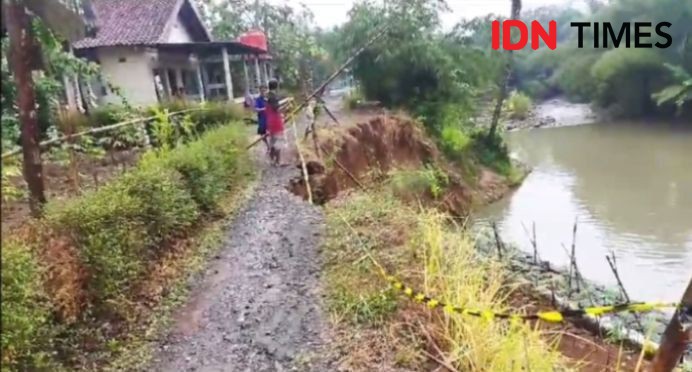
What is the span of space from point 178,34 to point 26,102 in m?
14.2

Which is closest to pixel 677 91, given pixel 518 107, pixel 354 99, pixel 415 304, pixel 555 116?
pixel 518 107

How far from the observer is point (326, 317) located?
5.08 meters

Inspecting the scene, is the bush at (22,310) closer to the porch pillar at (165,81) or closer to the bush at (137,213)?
the bush at (137,213)

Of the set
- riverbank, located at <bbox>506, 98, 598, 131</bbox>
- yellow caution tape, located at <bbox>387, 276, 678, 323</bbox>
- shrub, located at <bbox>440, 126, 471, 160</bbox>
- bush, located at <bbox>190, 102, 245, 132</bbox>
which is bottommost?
riverbank, located at <bbox>506, 98, 598, 131</bbox>

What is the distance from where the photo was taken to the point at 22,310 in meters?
3.53

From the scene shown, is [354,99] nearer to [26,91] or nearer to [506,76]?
[506,76]

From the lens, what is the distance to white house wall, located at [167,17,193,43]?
1811 centimetres

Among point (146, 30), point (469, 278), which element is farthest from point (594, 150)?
point (469, 278)

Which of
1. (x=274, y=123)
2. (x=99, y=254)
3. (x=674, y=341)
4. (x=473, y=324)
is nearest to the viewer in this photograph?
(x=674, y=341)

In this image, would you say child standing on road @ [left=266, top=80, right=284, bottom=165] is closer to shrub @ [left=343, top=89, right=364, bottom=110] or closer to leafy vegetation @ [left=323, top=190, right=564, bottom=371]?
leafy vegetation @ [left=323, top=190, right=564, bottom=371]

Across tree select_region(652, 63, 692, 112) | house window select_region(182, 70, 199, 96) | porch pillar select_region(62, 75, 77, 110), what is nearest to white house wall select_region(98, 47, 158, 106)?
porch pillar select_region(62, 75, 77, 110)

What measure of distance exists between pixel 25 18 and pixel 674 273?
32.5 ft

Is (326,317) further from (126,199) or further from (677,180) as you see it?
(677,180)

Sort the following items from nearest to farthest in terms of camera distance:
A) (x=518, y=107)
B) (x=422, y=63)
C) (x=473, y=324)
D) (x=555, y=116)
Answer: (x=473, y=324) < (x=422, y=63) < (x=518, y=107) < (x=555, y=116)
